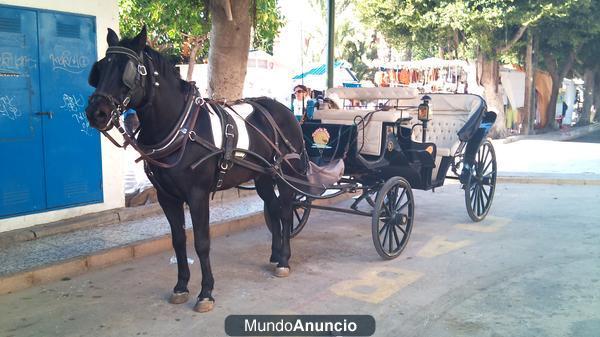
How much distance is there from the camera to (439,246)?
20.8 ft

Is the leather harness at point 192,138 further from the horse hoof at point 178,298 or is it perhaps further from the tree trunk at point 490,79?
the tree trunk at point 490,79

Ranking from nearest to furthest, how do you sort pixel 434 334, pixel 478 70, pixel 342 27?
pixel 434 334
pixel 478 70
pixel 342 27

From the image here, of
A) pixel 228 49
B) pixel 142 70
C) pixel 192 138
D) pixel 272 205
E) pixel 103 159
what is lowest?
pixel 272 205

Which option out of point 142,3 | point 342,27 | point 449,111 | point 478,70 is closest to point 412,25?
point 478,70

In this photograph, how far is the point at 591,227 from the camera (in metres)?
7.18

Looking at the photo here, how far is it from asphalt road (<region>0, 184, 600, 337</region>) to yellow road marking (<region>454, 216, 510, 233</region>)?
52 millimetres

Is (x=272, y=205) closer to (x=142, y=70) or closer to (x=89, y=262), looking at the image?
(x=89, y=262)

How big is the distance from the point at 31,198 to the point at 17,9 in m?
2.16

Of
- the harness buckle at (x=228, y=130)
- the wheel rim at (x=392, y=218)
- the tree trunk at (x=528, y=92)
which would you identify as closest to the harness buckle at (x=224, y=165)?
the harness buckle at (x=228, y=130)

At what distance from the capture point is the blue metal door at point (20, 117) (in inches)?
238

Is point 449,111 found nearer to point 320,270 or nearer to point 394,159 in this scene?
point 394,159

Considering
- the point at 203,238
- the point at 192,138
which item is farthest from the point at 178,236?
the point at 192,138

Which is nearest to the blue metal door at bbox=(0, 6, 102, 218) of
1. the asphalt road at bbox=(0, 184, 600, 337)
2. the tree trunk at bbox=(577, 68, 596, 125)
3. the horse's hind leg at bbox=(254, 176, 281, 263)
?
the asphalt road at bbox=(0, 184, 600, 337)

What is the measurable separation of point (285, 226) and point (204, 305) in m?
1.34
